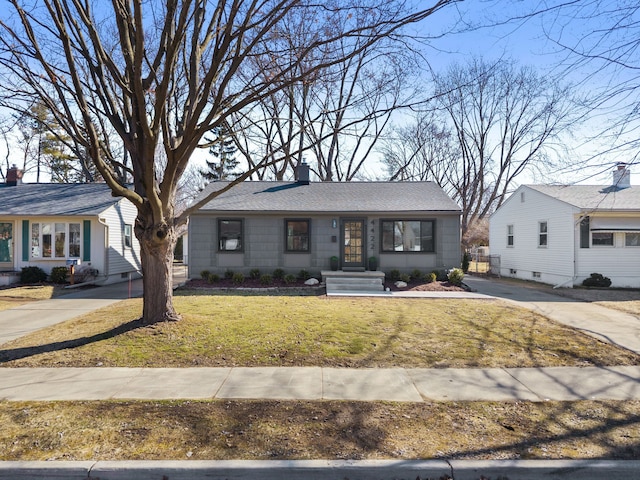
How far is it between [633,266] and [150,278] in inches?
704

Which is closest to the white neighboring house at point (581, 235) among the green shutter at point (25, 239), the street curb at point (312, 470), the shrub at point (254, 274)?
the shrub at point (254, 274)

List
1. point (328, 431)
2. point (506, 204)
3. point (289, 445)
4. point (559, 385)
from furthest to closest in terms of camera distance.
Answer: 1. point (506, 204)
2. point (559, 385)
3. point (328, 431)
4. point (289, 445)

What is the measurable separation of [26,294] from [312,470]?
13829mm

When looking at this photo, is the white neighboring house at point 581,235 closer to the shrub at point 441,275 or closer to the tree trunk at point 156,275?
the shrub at point 441,275

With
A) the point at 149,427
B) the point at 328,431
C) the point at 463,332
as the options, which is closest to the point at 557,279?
the point at 463,332

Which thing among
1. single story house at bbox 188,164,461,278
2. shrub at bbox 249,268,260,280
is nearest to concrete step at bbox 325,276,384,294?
single story house at bbox 188,164,461,278

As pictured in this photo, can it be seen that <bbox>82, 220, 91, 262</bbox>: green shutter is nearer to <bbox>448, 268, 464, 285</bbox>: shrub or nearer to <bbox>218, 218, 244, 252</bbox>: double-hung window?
<bbox>218, 218, 244, 252</bbox>: double-hung window

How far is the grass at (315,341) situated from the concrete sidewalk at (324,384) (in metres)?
0.30

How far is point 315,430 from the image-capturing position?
3389mm

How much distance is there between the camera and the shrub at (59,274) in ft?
47.6

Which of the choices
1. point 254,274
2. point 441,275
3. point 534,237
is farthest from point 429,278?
point 534,237

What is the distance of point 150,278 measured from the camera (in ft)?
21.8

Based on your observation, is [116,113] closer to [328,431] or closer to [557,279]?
[328,431]

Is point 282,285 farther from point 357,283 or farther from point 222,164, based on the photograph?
point 222,164
